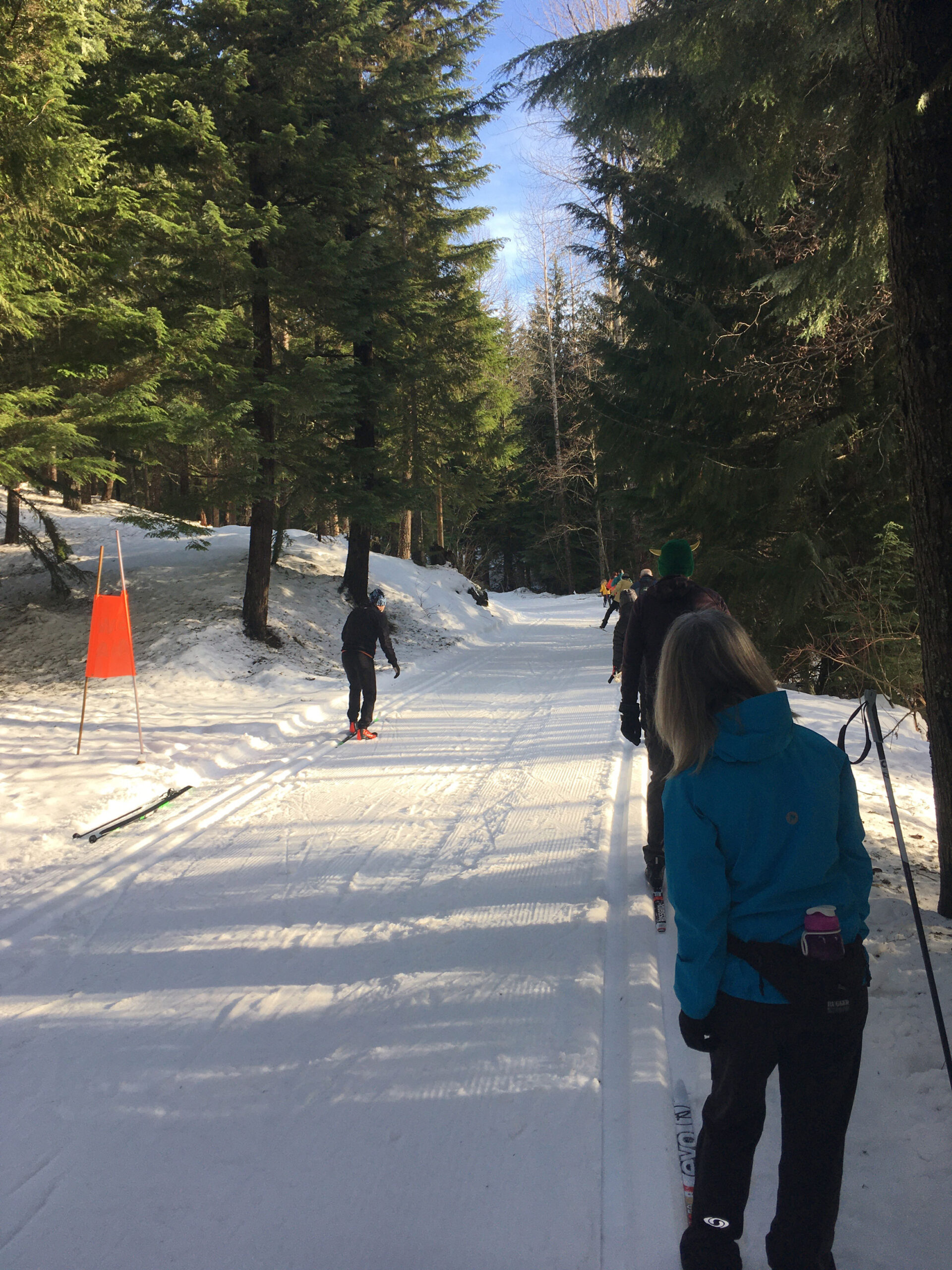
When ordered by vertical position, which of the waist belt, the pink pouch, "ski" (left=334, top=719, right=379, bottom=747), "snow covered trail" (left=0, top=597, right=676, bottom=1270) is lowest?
"snow covered trail" (left=0, top=597, right=676, bottom=1270)

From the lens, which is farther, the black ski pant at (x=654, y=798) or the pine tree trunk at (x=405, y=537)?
the pine tree trunk at (x=405, y=537)

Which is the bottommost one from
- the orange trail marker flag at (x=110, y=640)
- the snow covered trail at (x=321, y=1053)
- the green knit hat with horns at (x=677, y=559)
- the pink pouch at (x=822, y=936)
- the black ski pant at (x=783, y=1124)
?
the snow covered trail at (x=321, y=1053)

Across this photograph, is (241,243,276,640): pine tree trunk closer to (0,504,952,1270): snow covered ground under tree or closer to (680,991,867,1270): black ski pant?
(0,504,952,1270): snow covered ground under tree

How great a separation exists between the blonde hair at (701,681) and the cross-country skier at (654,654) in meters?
2.25

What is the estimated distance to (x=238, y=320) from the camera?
1233cm

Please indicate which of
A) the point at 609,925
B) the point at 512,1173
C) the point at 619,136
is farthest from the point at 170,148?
the point at 512,1173

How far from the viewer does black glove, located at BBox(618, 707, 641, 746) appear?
4691 mm

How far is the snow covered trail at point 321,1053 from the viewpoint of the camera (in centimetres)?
250

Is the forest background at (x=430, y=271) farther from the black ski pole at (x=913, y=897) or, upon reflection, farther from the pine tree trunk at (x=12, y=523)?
the pine tree trunk at (x=12, y=523)

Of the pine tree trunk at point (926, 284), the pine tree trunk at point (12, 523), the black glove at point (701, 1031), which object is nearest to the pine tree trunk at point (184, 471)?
the pine tree trunk at point (12, 523)

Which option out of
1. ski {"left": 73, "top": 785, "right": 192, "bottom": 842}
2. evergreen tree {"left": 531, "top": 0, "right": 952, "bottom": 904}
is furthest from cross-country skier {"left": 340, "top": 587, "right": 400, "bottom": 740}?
evergreen tree {"left": 531, "top": 0, "right": 952, "bottom": 904}

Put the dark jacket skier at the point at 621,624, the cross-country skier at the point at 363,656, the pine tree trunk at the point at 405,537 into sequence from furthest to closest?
the pine tree trunk at the point at 405,537 < the dark jacket skier at the point at 621,624 < the cross-country skier at the point at 363,656

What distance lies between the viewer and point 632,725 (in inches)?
186

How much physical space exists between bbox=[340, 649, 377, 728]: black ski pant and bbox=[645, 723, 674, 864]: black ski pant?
4.95 m
